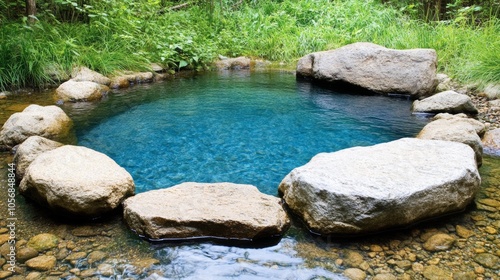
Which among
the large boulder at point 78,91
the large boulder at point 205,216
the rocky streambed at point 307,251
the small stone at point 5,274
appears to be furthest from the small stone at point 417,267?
the large boulder at point 78,91

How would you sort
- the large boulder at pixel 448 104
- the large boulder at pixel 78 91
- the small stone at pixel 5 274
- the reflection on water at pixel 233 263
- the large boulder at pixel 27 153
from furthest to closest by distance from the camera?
the large boulder at pixel 78 91
the large boulder at pixel 448 104
the large boulder at pixel 27 153
the reflection on water at pixel 233 263
the small stone at pixel 5 274

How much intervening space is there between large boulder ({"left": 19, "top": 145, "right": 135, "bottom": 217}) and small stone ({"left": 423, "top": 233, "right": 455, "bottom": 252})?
93.1 inches

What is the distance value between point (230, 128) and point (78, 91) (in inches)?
113

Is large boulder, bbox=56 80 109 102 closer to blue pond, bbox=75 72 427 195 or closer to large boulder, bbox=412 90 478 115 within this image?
blue pond, bbox=75 72 427 195

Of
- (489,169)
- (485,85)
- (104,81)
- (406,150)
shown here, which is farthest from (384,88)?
(104,81)

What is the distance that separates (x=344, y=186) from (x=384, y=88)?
4705mm

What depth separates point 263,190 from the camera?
3.48m

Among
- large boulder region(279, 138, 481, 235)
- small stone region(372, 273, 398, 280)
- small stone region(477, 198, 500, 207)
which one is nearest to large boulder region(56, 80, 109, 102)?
large boulder region(279, 138, 481, 235)

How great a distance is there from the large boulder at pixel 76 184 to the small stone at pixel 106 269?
A: 1.90ft

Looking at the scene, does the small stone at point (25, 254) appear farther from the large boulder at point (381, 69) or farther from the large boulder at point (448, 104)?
the large boulder at point (381, 69)

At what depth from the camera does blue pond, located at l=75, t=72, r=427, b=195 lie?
393cm

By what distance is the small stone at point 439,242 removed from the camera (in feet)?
8.55

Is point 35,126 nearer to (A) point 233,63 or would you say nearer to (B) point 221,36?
(A) point 233,63

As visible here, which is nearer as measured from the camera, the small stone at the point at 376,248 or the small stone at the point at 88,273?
the small stone at the point at 88,273
